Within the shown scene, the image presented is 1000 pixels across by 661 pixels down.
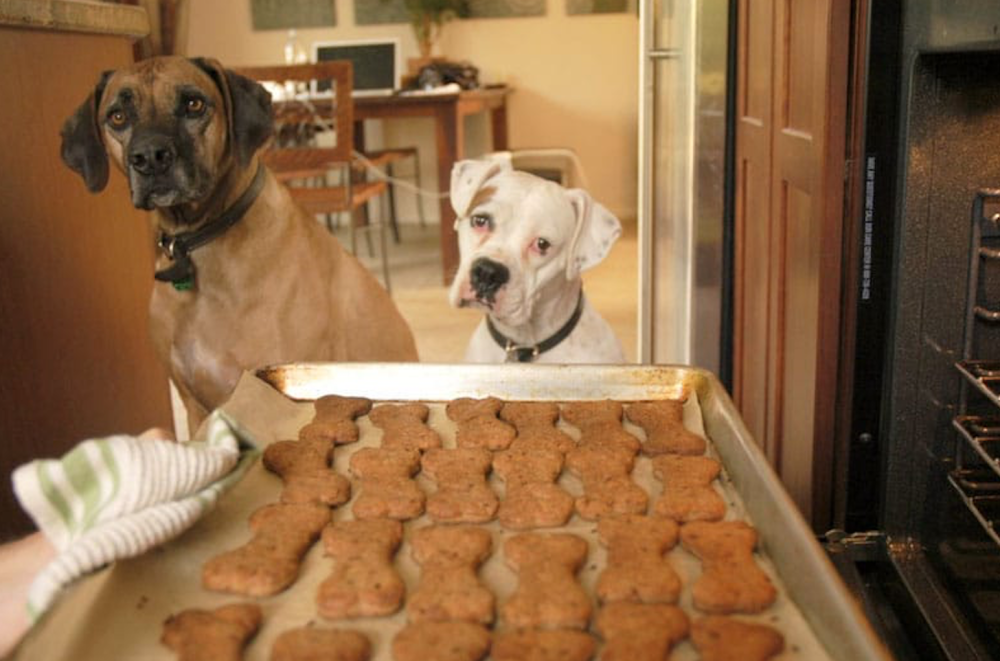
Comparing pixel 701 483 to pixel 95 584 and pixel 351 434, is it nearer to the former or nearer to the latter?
pixel 351 434

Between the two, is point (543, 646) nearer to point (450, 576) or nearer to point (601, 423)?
point (450, 576)

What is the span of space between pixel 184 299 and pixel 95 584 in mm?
1071

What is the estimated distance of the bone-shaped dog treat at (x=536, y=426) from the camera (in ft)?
3.60

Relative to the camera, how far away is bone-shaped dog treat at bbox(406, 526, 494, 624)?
0.79 m

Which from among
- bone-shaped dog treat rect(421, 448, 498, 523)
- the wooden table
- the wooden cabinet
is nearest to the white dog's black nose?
bone-shaped dog treat rect(421, 448, 498, 523)

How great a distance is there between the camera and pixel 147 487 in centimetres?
84

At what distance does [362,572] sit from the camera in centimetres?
84

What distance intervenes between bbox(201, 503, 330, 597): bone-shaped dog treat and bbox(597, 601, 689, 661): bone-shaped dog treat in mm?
267

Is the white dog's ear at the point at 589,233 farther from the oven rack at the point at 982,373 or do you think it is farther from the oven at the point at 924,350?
the oven rack at the point at 982,373

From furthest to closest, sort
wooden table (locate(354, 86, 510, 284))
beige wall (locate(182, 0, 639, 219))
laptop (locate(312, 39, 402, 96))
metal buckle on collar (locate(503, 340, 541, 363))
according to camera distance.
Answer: beige wall (locate(182, 0, 639, 219)) < laptop (locate(312, 39, 402, 96)) < wooden table (locate(354, 86, 510, 284)) < metal buckle on collar (locate(503, 340, 541, 363))

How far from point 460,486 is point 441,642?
278 mm

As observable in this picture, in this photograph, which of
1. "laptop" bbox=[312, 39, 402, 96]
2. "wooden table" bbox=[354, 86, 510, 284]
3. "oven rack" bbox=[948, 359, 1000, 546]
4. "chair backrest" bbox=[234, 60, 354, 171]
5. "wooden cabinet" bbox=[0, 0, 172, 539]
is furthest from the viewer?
"laptop" bbox=[312, 39, 402, 96]

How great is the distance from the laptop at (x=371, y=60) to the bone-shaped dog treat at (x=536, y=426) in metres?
5.23

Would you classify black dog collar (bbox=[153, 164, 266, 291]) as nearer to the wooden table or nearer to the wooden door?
the wooden door
